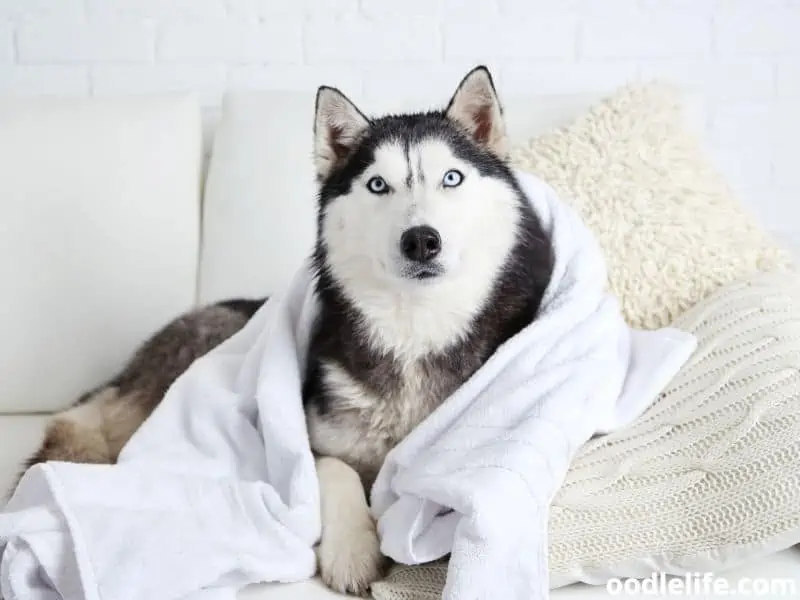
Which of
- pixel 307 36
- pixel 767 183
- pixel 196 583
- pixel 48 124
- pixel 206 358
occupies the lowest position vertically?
pixel 196 583

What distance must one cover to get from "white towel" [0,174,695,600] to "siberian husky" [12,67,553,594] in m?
0.05

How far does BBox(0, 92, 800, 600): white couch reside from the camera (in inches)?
74.6

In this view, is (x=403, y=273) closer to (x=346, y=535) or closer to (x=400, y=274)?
(x=400, y=274)

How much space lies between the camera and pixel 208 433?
51.8 inches

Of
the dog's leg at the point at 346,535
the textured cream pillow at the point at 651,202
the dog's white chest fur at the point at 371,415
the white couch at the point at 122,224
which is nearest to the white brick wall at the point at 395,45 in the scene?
the white couch at the point at 122,224

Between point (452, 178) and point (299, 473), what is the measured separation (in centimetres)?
49

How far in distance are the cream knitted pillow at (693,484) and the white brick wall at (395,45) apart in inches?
52.1

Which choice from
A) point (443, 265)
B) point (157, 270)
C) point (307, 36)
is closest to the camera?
point (443, 265)

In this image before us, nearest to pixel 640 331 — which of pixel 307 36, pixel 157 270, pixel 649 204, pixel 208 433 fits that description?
pixel 649 204

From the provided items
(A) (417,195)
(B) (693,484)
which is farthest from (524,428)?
(A) (417,195)

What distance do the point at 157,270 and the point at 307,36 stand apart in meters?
0.82

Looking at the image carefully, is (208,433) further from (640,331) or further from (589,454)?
(640,331)

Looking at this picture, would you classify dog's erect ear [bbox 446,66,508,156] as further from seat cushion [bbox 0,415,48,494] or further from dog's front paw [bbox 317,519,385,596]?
seat cushion [bbox 0,415,48,494]

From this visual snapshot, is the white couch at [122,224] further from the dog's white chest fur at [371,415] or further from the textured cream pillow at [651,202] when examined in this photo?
the dog's white chest fur at [371,415]
